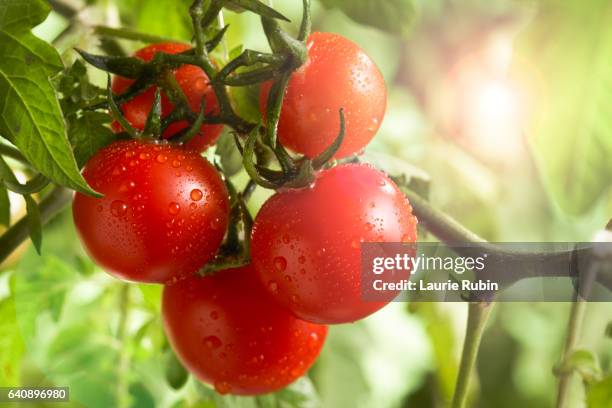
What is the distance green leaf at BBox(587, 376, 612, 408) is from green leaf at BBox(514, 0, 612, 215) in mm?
115

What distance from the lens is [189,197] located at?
1.23ft

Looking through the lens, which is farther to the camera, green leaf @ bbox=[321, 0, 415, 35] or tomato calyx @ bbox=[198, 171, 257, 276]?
green leaf @ bbox=[321, 0, 415, 35]

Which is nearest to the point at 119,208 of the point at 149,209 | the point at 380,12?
the point at 149,209

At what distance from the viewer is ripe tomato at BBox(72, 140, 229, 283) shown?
1.22ft

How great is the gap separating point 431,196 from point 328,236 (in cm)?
15

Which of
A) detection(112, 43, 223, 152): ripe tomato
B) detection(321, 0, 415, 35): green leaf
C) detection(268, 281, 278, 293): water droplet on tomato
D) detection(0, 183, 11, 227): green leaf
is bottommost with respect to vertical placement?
detection(0, 183, 11, 227): green leaf

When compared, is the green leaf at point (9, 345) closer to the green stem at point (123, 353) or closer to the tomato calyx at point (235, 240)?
the green stem at point (123, 353)

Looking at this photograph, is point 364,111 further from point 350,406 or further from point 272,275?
point 350,406

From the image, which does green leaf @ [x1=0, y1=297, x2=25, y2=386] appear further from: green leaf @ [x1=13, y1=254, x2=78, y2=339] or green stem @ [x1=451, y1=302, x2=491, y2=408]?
green stem @ [x1=451, y1=302, x2=491, y2=408]

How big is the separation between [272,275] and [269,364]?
9 centimetres

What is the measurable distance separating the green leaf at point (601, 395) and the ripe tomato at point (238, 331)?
154 mm

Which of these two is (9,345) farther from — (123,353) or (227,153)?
(227,153)

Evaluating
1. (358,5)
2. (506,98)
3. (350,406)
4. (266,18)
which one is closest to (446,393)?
(350,406)

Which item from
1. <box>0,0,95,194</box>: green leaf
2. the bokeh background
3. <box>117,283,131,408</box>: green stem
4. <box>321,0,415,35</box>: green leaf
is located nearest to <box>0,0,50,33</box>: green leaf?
<box>0,0,95,194</box>: green leaf
